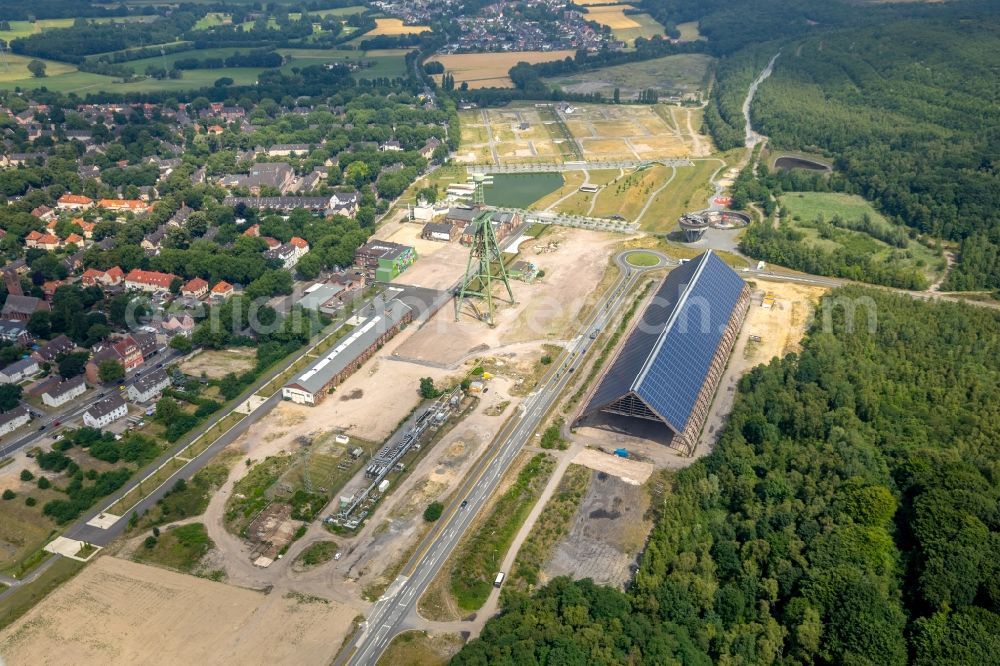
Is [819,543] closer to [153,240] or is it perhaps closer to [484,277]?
[484,277]

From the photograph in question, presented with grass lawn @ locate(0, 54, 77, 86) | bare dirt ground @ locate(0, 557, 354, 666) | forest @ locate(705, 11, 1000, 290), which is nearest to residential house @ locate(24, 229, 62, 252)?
bare dirt ground @ locate(0, 557, 354, 666)

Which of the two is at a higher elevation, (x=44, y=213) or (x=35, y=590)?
(x=44, y=213)

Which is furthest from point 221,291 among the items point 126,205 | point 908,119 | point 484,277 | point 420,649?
point 908,119

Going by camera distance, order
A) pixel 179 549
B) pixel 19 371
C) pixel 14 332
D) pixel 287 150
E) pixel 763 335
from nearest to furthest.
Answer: pixel 179 549 → pixel 19 371 → pixel 14 332 → pixel 763 335 → pixel 287 150

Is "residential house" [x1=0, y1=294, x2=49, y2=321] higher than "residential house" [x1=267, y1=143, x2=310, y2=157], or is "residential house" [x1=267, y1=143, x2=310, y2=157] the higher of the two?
"residential house" [x1=0, y1=294, x2=49, y2=321]

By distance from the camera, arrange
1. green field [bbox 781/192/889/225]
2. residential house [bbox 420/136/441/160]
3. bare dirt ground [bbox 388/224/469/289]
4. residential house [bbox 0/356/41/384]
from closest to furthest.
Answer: residential house [bbox 0/356/41/384]
bare dirt ground [bbox 388/224/469/289]
green field [bbox 781/192/889/225]
residential house [bbox 420/136/441/160]

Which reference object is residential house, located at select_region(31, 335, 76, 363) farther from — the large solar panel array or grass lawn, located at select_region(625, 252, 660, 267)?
grass lawn, located at select_region(625, 252, 660, 267)

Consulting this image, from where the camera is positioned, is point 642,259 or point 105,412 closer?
point 105,412
